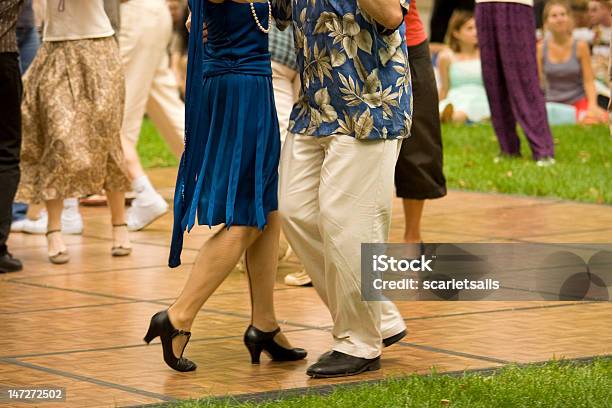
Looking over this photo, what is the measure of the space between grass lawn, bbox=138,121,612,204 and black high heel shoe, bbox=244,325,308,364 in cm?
572

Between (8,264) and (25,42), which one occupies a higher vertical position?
(25,42)

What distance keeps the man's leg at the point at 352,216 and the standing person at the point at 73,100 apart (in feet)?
11.3

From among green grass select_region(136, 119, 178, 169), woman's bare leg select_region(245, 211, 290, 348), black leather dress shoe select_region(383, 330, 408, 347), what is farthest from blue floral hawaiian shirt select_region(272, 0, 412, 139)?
green grass select_region(136, 119, 178, 169)

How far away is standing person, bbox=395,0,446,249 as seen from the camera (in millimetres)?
8328

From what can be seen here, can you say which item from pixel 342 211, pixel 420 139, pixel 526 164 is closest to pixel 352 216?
pixel 342 211

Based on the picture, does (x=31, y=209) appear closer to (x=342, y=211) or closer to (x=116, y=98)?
(x=116, y=98)

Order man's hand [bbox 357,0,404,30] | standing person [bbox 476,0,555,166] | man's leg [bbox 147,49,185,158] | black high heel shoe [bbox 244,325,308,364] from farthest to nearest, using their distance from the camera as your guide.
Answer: standing person [bbox 476,0,555,166] → man's leg [bbox 147,49,185,158] → black high heel shoe [bbox 244,325,308,364] → man's hand [bbox 357,0,404,30]

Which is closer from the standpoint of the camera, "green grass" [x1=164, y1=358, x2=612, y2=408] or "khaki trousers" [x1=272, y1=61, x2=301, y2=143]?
"green grass" [x1=164, y1=358, x2=612, y2=408]

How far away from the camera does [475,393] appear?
5.45 meters

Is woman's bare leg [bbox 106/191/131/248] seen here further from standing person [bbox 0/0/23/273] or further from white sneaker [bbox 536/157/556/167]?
white sneaker [bbox 536/157/556/167]

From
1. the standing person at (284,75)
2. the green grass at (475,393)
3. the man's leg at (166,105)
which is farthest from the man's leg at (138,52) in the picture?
the green grass at (475,393)

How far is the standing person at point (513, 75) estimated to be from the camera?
46.8ft

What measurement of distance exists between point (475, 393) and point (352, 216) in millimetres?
886

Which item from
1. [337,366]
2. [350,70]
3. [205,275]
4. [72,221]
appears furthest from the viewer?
[72,221]
